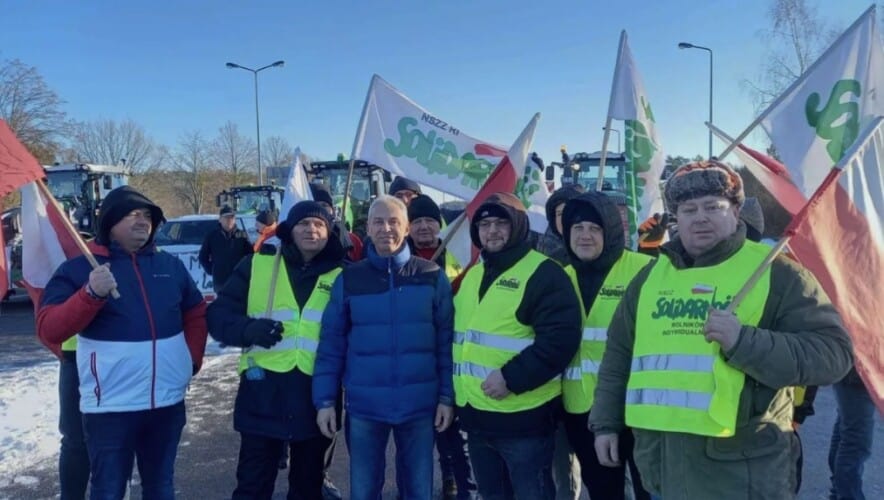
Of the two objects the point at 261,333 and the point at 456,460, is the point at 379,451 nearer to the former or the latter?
the point at 261,333

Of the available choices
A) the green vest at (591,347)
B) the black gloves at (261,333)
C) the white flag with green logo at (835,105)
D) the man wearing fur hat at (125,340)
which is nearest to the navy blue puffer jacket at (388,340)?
the black gloves at (261,333)

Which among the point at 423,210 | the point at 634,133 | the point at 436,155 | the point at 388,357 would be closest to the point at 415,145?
the point at 436,155

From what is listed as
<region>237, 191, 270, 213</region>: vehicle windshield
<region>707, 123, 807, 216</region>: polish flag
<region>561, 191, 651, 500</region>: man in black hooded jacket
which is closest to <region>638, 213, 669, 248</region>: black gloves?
<region>707, 123, 807, 216</region>: polish flag

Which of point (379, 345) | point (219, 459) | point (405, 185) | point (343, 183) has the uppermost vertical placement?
point (343, 183)

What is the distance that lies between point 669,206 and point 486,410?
1.25 m

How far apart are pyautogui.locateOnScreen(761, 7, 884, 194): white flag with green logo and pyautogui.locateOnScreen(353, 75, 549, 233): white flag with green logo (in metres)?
2.19

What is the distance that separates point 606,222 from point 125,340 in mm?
2399

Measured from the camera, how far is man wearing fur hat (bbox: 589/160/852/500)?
6.81 feet

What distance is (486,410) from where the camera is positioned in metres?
3.02

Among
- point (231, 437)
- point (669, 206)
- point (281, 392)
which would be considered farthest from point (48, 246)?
point (669, 206)

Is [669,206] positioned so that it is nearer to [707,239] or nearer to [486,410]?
[707,239]

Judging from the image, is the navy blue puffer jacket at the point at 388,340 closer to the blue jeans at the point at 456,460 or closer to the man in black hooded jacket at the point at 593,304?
the man in black hooded jacket at the point at 593,304

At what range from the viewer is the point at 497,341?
301 centimetres

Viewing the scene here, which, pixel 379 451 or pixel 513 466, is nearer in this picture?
pixel 513 466
